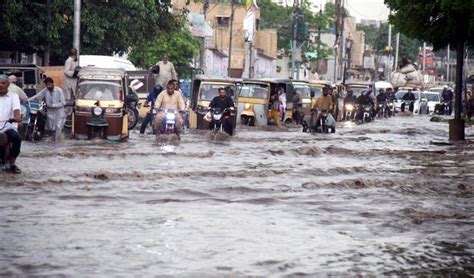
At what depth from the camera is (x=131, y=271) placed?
9.70m

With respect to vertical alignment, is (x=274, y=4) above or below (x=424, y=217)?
above

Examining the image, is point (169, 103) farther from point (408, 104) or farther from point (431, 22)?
point (408, 104)

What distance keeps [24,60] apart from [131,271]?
43.8 meters

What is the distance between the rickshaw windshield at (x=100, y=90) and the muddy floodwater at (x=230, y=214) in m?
2.67

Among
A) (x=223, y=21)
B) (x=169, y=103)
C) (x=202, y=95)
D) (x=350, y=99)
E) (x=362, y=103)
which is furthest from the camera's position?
(x=223, y=21)

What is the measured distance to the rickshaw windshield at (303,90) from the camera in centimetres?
4931

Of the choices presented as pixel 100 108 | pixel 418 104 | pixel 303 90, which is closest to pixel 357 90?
pixel 418 104

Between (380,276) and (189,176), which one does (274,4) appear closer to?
(189,176)

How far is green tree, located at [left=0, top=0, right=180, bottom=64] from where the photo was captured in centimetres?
4078

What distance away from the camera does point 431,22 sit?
104ft

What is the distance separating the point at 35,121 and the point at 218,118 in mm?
6484

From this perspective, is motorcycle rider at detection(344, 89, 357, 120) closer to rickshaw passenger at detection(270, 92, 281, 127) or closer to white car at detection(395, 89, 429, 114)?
rickshaw passenger at detection(270, 92, 281, 127)

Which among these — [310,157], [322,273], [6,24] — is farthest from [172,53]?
[322,273]

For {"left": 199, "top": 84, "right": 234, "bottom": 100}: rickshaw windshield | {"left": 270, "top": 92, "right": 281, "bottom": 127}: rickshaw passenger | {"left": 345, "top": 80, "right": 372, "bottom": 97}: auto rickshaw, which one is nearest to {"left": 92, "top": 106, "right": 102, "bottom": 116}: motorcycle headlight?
{"left": 199, "top": 84, "right": 234, "bottom": 100}: rickshaw windshield
